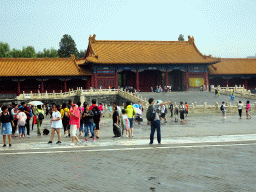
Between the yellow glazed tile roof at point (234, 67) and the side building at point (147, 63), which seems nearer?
the side building at point (147, 63)

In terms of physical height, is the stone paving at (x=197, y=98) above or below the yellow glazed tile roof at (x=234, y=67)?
below

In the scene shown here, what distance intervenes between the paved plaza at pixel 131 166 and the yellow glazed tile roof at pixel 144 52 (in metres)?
40.1

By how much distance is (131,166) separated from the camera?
375 inches

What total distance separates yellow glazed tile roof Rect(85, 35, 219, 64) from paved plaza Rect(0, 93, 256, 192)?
132ft

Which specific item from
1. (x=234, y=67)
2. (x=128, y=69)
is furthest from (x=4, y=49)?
(x=234, y=67)

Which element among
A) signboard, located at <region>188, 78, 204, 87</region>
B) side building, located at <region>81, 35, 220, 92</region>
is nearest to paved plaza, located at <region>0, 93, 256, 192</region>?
side building, located at <region>81, 35, 220, 92</region>

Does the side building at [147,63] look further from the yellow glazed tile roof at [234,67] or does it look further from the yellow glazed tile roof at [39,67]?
the yellow glazed tile roof at [234,67]

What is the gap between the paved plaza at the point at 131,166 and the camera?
7.59 meters

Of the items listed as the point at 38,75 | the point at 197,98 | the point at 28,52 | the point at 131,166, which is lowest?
the point at 131,166

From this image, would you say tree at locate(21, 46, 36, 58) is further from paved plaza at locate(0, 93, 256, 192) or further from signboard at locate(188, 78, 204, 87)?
paved plaza at locate(0, 93, 256, 192)

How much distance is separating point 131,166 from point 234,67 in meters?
53.4

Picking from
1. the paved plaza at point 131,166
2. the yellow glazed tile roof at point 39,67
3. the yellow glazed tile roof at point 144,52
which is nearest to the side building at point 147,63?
the yellow glazed tile roof at point 144,52

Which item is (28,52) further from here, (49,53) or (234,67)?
(234,67)

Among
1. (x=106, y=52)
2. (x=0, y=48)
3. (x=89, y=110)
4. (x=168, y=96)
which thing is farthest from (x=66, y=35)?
(x=89, y=110)
